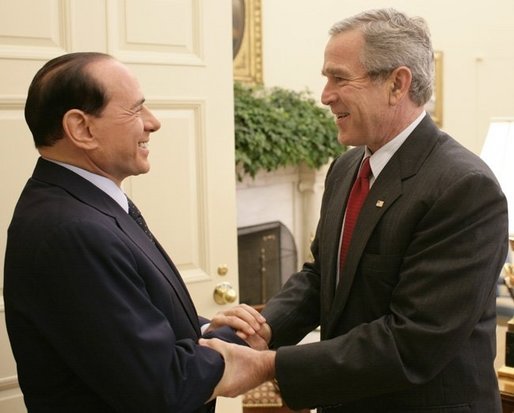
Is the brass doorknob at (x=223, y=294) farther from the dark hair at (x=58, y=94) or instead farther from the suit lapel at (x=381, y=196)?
the dark hair at (x=58, y=94)

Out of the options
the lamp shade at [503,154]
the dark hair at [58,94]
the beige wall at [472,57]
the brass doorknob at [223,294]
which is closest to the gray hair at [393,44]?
the dark hair at [58,94]

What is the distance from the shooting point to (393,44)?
1611 millimetres

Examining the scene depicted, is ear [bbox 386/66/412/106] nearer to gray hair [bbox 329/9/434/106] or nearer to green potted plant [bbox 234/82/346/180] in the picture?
gray hair [bbox 329/9/434/106]

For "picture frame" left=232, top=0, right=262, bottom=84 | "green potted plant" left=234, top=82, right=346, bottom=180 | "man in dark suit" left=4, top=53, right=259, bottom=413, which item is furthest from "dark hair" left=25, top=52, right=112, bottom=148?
"picture frame" left=232, top=0, right=262, bottom=84

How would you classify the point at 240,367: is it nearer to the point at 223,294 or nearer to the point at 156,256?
the point at 156,256

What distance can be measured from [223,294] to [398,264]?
1.06m

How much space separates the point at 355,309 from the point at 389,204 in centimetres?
26

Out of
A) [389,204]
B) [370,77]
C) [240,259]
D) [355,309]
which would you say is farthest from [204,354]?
[240,259]

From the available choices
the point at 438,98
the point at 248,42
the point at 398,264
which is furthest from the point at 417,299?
the point at 438,98

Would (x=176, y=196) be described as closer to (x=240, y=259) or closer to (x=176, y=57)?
(x=176, y=57)

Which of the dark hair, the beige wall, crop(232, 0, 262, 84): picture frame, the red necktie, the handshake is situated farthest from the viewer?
the beige wall

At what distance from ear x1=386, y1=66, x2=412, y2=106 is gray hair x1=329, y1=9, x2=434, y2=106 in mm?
11

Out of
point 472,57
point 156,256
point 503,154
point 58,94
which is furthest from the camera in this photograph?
point 472,57

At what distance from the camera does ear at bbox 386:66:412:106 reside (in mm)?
1612
